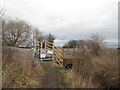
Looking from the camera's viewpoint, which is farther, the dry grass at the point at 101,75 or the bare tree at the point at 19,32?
the bare tree at the point at 19,32

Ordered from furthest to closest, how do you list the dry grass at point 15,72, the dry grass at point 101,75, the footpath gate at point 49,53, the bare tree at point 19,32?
the bare tree at point 19,32
the footpath gate at point 49,53
the dry grass at point 15,72
the dry grass at point 101,75

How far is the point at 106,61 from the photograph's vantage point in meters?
3.70

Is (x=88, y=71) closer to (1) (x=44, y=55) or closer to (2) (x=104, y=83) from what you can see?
(2) (x=104, y=83)

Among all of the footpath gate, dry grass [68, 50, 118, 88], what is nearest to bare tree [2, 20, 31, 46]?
the footpath gate

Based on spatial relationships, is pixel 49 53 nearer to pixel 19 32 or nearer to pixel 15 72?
pixel 15 72

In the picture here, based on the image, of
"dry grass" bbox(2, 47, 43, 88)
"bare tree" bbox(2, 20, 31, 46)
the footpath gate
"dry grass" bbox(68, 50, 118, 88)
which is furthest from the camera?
"bare tree" bbox(2, 20, 31, 46)

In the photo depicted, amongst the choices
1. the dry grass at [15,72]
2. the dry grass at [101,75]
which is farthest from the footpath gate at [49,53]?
the dry grass at [101,75]

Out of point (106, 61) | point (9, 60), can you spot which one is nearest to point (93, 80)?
point (106, 61)

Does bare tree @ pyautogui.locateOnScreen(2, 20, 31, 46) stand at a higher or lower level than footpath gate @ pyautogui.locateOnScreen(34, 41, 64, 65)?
higher

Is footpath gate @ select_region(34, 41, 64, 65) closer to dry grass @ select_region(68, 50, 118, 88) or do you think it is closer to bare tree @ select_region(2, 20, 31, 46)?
dry grass @ select_region(68, 50, 118, 88)

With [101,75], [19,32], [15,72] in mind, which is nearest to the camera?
[101,75]

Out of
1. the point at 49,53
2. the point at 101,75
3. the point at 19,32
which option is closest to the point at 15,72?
the point at 101,75

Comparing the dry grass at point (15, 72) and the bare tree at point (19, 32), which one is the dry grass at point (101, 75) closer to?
the dry grass at point (15, 72)

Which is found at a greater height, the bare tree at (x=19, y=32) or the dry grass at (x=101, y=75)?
the bare tree at (x=19, y=32)
